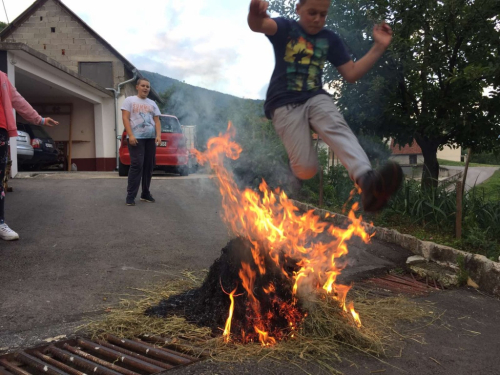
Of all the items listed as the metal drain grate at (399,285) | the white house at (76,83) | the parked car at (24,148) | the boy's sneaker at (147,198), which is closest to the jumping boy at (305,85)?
the metal drain grate at (399,285)

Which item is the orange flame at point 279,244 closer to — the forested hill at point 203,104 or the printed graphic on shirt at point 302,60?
the printed graphic on shirt at point 302,60

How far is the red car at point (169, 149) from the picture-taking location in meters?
10.8

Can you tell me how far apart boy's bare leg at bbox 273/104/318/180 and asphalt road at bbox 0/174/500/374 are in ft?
4.32

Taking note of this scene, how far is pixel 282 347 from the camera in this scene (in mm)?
2715

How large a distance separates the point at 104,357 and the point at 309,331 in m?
1.32

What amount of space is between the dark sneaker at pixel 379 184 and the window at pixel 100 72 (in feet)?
58.2

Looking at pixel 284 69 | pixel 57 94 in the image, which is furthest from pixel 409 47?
pixel 57 94

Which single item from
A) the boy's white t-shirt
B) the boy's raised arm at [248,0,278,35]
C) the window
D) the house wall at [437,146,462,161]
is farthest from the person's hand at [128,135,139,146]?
the house wall at [437,146,462,161]

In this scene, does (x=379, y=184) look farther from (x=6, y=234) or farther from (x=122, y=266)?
(x=6, y=234)

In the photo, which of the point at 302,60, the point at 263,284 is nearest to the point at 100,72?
the point at 302,60

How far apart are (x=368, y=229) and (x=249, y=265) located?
3.43 m

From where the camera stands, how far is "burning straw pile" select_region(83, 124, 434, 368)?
9.23ft

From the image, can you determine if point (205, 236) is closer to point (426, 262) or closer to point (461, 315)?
point (426, 262)

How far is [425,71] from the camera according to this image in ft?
22.0
